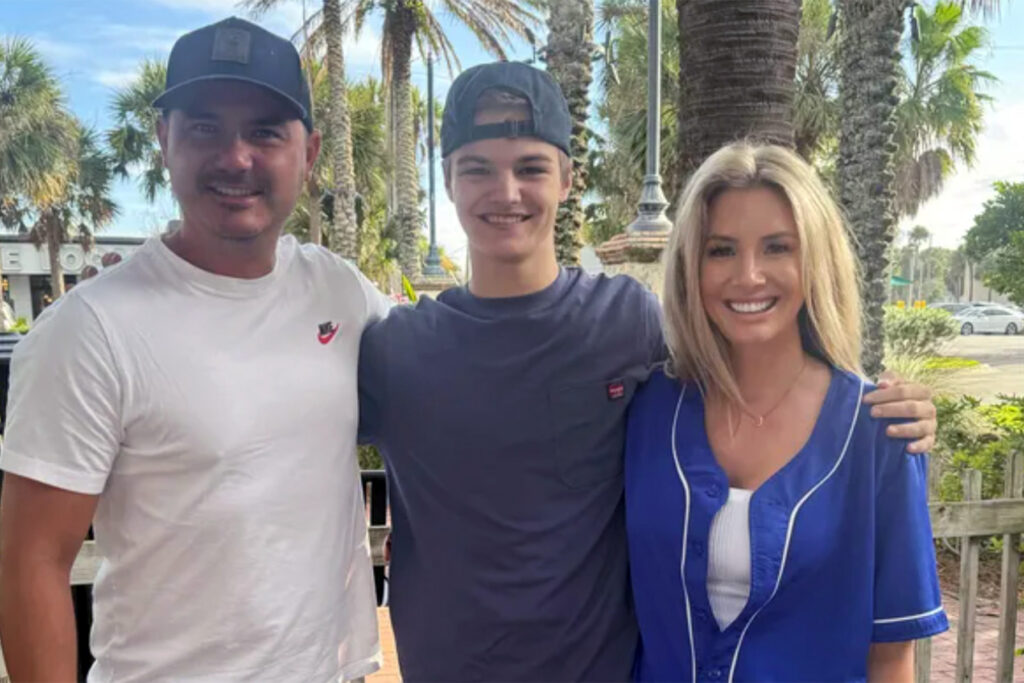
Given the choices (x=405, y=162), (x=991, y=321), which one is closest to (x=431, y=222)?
(x=405, y=162)

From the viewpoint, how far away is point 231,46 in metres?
1.72

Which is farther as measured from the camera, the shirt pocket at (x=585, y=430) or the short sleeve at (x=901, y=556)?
the shirt pocket at (x=585, y=430)

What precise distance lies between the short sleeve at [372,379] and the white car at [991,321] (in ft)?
135

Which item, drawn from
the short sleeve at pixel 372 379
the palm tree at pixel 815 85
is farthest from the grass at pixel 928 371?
the short sleeve at pixel 372 379

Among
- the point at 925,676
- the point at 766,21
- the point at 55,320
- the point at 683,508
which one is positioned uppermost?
the point at 766,21

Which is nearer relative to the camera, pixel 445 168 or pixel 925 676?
A: pixel 445 168

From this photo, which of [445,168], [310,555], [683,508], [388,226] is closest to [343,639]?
[310,555]

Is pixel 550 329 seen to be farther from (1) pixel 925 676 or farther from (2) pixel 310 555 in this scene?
(1) pixel 925 676

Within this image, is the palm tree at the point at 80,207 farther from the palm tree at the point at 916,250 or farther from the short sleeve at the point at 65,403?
the palm tree at the point at 916,250

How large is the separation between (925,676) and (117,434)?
126 inches

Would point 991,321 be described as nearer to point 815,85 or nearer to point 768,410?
point 815,85

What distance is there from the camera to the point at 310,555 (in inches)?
70.0

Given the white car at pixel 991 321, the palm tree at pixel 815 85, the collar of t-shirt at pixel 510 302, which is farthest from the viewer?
the white car at pixel 991 321

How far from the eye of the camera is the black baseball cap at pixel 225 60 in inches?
67.6
